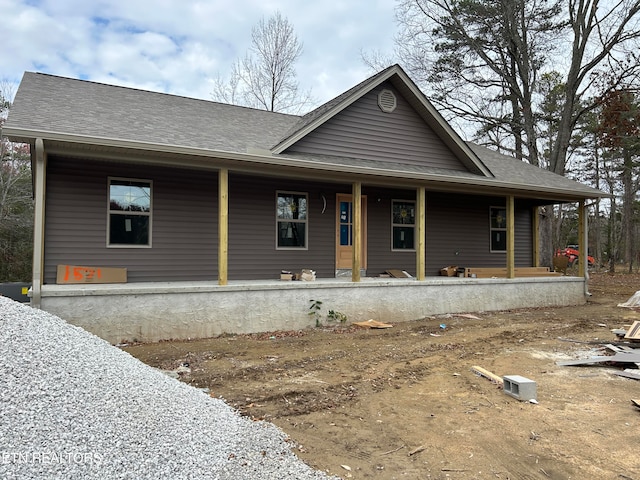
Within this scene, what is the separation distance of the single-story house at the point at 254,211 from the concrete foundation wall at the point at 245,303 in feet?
0.08

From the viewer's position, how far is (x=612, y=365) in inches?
215

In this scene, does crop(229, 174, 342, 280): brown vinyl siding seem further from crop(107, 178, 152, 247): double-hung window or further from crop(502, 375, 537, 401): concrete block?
crop(502, 375, 537, 401): concrete block

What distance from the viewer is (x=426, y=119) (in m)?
10.7

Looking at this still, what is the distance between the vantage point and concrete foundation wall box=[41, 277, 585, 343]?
21.7ft

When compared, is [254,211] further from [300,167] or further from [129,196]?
[129,196]

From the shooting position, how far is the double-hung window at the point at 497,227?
12.5 meters

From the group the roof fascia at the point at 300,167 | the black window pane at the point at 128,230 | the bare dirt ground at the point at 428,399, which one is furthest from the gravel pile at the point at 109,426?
the black window pane at the point at 128,230

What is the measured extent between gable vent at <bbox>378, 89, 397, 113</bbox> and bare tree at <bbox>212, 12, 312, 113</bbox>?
45.1 feet

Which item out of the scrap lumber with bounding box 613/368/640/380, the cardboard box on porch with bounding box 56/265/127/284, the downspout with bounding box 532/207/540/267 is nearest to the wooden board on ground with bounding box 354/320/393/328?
the scrap lumber with bounding box 613/368/640/380

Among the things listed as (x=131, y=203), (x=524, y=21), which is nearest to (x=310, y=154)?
(x=131, y=203)

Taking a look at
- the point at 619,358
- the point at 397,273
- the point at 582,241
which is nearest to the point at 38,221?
the point at 397,273

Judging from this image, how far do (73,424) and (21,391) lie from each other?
50 cm

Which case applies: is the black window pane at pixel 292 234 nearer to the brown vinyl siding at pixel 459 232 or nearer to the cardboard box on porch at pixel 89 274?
the cardboard box on porch at pixel 89 274

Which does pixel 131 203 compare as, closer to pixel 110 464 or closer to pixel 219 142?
pixel 219 142
